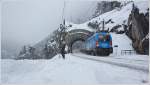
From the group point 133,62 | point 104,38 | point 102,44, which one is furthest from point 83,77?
point 104,38

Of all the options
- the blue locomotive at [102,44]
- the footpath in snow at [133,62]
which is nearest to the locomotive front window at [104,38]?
the blue locomotive at [102,44]

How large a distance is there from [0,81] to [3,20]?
3084 mm

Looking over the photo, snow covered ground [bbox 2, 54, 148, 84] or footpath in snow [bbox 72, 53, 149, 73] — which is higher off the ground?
footpath in snow [bbox 72, 53, 149, 73]

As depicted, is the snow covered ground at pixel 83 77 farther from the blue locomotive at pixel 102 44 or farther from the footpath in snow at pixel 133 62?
the blue locomotive at pixel 102 44

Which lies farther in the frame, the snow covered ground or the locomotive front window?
the locomotive front window

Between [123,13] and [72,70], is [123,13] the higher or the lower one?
the higher one

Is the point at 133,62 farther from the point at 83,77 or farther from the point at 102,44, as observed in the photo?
the point at 102,44

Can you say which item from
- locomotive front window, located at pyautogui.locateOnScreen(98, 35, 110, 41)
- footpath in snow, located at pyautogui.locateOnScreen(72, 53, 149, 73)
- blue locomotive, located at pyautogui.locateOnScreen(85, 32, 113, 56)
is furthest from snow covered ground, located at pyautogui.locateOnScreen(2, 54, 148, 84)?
locomotive front window, located at pyautogui.locateOnScreen(98, 35, 110, 41)

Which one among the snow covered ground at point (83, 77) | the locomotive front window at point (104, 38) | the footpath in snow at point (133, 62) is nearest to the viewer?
the snow covered ground at point (83, 77)

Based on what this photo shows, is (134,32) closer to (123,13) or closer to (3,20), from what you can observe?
(123,13)

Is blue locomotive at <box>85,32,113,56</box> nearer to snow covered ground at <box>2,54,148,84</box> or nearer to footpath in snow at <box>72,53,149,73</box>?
footpath in snow at <box>72,53,149,73</box>

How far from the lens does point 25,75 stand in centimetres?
786

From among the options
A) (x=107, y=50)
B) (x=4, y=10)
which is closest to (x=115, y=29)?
(x=107, y=50)

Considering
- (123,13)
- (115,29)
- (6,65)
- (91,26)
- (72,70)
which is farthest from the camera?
(91,26)
